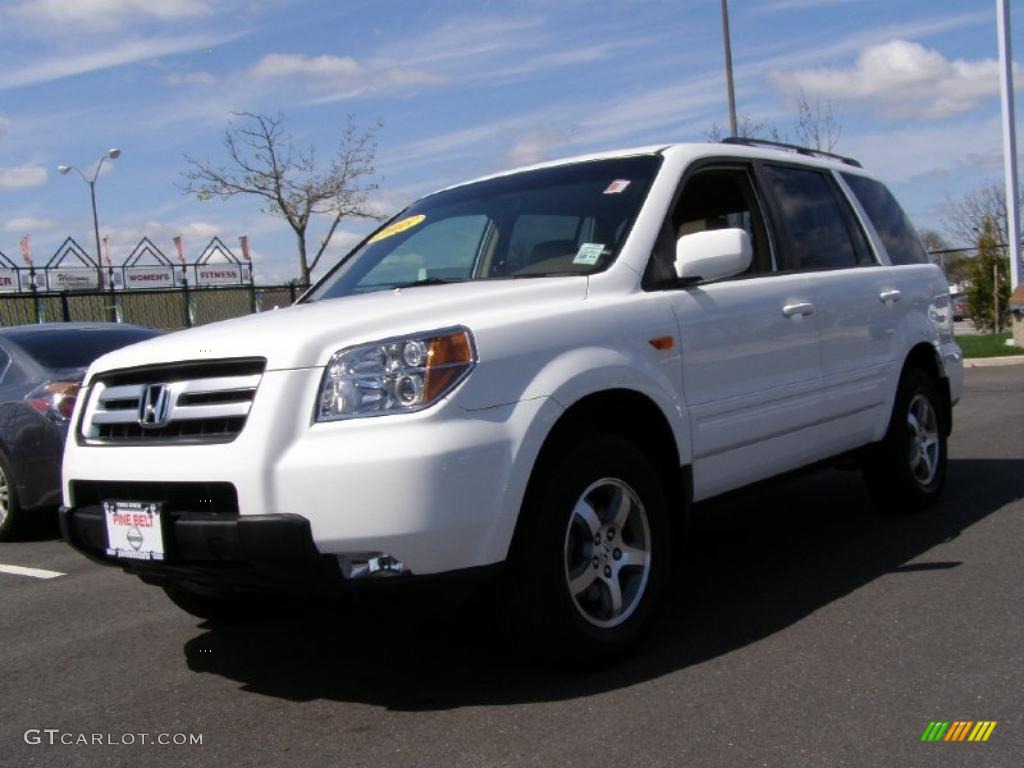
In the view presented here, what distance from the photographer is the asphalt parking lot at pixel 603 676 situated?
3.26m

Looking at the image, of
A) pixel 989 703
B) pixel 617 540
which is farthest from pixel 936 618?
pixel 617 540

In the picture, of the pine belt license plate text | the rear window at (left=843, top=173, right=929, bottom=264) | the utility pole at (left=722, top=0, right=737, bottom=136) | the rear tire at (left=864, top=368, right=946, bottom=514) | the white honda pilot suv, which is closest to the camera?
the white honda pilot suv

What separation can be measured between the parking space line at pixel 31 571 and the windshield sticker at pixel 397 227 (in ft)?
8.73

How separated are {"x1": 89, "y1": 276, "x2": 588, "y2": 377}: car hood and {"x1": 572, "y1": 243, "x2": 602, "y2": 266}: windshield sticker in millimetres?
173

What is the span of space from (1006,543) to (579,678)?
8.88 feet

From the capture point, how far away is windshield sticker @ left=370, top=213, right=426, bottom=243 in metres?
5.29

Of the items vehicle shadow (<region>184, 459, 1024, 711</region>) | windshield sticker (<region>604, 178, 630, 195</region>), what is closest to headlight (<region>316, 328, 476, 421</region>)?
vehicle shadow (<region>184, 459, 1024, 711</region>)

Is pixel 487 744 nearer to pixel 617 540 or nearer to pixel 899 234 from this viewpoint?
pixel 617 540

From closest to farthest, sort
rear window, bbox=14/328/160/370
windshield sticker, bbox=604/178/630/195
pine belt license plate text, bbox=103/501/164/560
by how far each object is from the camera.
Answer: pine belt license plate text, bbox=103/501/164/560 < windshield sticker, bbox=604/178/630/195 < rear window, bbox=14/328/160/370

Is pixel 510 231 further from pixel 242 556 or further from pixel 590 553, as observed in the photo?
pixel 242 556

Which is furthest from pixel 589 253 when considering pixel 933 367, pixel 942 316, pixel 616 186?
pixel 942 316

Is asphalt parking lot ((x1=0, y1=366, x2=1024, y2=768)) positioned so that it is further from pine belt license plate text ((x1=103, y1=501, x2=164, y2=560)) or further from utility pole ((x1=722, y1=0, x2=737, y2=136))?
utility pole ((x1=722, y1=0, x2=737, y2=136))

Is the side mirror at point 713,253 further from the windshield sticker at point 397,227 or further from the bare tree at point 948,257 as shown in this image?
the bare tree at point 948,257

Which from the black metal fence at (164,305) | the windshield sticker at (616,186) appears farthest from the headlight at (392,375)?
the black metal fence at (164,305)
